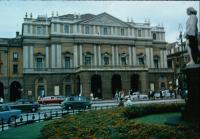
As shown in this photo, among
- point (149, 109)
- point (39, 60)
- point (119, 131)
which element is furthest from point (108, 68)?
point (119, 131)

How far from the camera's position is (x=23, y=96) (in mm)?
58469

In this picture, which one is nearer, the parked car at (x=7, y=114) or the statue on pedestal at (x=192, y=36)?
the statue on pedestal at (x=192, y=36)

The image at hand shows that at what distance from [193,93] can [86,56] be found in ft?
173

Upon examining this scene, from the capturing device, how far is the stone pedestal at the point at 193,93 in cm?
1191

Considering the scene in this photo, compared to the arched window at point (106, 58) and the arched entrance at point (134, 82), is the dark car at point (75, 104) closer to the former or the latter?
the arched entrance at point (134, 82)

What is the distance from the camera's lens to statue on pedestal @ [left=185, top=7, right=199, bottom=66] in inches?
473

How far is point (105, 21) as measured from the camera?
66375 millimetres

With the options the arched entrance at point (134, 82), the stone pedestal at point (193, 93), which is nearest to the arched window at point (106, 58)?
the arched entrance at point (134, 82)

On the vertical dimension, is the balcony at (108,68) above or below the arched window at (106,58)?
below

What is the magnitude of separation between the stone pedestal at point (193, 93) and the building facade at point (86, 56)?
147 ft

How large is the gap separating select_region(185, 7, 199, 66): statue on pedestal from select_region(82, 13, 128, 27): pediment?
52801mm

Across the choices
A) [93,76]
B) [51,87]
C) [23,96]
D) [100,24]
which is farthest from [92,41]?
[23,96]

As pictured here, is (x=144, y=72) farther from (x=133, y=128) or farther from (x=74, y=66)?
(x=133, y=128)

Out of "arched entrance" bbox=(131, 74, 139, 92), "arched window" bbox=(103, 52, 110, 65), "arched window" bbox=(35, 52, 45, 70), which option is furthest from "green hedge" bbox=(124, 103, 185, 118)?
"arched window" bbox=(103, 52, 110, 65)
